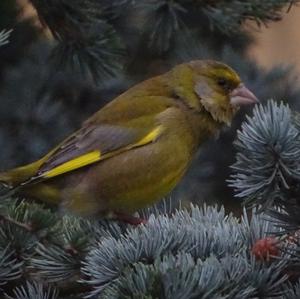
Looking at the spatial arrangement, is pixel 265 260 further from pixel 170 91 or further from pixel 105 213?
pixel 170 91

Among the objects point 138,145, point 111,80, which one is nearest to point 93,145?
point 138,145

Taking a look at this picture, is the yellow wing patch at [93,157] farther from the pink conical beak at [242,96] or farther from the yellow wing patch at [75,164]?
the pink conical beak at [242,96]

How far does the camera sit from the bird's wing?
10.5 ft

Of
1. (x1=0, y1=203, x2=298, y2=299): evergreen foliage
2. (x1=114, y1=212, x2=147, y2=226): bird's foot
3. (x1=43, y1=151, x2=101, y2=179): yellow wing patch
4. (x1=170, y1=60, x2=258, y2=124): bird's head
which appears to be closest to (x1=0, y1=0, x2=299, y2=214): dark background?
(x1=170, y1=60, x2=258, y2=124): bird's head

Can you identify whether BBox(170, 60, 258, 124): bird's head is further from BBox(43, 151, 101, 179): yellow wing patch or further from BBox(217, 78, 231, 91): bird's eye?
BBox(43, 151, 101, 179): yellow wing patch

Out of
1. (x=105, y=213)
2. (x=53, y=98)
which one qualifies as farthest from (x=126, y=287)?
(x=53, y=98)

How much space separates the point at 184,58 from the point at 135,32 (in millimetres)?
193

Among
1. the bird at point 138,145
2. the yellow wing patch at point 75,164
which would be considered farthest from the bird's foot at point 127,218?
the yellow wing patch at point 75,164

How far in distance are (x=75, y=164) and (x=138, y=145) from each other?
0.70 feet

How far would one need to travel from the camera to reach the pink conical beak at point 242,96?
10.8 ft

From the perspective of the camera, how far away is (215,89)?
11.5ft

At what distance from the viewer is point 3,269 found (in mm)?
2223

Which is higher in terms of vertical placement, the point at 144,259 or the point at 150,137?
the point at 144,259

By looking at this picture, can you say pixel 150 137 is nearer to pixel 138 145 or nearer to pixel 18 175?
pixel 138 145
